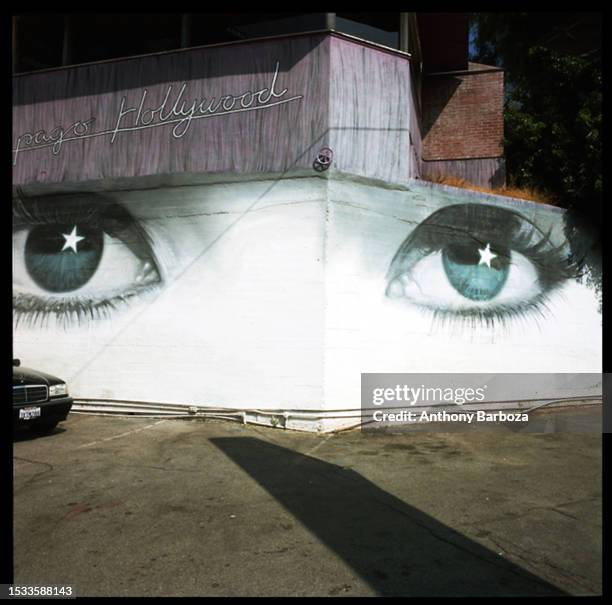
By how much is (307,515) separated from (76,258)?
24.2ft

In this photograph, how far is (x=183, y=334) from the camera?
9164 millimetres

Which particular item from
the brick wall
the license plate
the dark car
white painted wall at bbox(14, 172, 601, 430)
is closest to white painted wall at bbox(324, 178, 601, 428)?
white painted wall at bbox(14, 172, 601, 430)

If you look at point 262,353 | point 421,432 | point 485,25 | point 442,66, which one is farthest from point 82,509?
point 485,25

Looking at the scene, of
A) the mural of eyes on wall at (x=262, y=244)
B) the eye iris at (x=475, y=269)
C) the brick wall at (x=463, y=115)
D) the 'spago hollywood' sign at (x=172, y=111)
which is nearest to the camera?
the mural of eyes on wall at (x=262, y=244)

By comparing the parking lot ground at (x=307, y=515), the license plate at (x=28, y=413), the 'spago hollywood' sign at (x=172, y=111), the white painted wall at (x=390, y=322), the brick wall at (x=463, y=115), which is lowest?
the parking lot ground at (x=307, y=515)

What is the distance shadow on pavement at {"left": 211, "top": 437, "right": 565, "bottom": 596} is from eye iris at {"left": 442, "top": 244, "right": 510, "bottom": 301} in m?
4.63

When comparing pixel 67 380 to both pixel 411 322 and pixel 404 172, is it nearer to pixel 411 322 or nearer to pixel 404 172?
pixel 411 322

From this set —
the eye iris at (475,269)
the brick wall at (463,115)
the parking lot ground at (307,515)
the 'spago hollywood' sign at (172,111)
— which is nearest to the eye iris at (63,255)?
the 'spago hollywood' sign at (172,111)

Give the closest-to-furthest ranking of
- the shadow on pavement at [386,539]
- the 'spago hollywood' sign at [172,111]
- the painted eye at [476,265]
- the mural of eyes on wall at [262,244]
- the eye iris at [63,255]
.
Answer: the shadow on pavement at [386,539], the mural of eyes on wall at [262,244], the 'spago hollywood' sign at [172,111], the painted eye at [476,265], the eye iris at [63,255]

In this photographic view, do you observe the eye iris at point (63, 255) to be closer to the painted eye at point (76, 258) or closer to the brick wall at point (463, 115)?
the painted eye at point (76, 258)

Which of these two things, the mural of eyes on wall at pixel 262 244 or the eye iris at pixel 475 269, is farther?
the eye iris at pixel 475 269

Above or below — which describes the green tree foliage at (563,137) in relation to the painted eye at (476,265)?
above

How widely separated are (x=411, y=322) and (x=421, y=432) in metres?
1.84

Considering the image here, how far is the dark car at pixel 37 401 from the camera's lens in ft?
24.7
